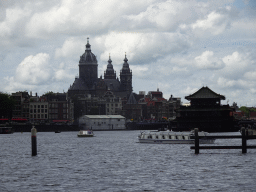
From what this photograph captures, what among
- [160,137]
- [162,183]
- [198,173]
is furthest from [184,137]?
[162,183]

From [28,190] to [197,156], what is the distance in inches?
1230

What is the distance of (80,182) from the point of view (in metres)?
44.3

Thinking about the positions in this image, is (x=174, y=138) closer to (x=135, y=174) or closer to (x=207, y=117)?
(x=135, y=174)

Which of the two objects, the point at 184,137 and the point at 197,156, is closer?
the point at 197,156

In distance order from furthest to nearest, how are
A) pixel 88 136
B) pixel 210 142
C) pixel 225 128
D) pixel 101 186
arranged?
pixel 225 128
pixel 88 136
pixel 210 142
pixel 101 186

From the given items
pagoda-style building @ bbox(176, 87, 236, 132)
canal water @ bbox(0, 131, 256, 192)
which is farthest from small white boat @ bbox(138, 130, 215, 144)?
pagoda-style building @ bbox(176, 87, 236, 132)

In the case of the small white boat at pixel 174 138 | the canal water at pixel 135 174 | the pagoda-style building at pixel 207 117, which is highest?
the pagoda-style building at pixel 207 117

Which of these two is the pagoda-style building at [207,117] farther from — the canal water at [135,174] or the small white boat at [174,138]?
the canal water at [135,174]

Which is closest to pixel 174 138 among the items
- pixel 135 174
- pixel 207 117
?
pixel 135 174

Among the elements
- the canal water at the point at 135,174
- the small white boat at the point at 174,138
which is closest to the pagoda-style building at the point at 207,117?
the small white boat at the point at 174,138

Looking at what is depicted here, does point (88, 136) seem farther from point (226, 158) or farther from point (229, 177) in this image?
point (229, 177)

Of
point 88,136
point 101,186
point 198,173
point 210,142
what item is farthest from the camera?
point 88,136

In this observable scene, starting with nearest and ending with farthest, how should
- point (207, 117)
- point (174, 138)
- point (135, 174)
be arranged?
point (135, 174) < point (174, 138) < point (207, 117)

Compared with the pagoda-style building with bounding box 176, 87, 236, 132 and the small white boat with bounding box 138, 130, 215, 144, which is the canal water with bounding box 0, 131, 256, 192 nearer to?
the small white boat with bounding box 138, 130, 215, 144
